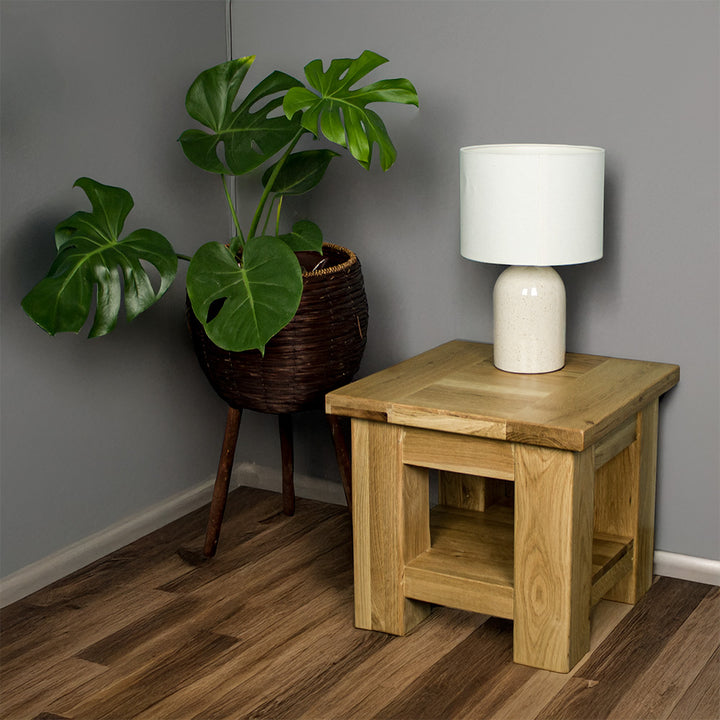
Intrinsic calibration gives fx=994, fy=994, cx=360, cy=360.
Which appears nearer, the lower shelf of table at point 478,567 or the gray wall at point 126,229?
the lower shelf of table at point 478,567

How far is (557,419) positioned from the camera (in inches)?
70.4

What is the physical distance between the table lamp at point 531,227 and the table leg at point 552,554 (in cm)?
35

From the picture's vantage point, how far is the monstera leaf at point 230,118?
2129 mm

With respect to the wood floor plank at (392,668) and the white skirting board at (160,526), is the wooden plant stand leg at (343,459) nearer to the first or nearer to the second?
the white skirting board at (160,526)

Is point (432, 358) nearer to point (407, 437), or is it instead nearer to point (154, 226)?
point (407, 437)

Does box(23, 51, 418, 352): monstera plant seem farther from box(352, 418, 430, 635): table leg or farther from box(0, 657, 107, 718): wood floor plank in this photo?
box(0, 657, 107, 718): wood floor plank

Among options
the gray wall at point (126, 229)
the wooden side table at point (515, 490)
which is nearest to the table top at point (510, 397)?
the wooden side table at point (515, 490)

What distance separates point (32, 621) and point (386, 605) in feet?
2.48

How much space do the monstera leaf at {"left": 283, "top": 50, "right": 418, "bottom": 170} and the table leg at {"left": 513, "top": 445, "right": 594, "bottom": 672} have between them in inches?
27.3

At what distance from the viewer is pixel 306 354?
219 cm

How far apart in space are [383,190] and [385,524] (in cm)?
90

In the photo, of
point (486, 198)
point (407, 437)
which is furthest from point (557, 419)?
point (486, 198)

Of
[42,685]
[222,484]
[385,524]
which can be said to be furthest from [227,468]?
[42,685]

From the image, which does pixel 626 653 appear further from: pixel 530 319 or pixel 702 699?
pixel 530 319
